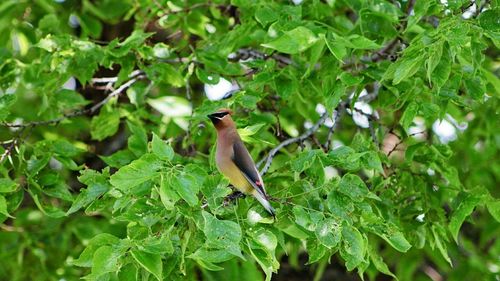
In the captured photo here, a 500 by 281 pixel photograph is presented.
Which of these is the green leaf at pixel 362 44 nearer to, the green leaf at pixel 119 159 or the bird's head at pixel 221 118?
the bird's head at pixel 221 118

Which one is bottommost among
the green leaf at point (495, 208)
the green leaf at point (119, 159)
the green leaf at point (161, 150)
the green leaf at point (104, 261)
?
the green leaf at point (119, 159)

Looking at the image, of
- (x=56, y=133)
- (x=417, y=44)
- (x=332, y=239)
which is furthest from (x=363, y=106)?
(x=56, y=133)

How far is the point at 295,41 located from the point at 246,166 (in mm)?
496

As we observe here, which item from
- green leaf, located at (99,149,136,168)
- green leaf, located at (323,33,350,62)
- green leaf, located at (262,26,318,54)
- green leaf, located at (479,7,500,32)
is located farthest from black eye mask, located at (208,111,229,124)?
green leaf, located at (479,7,500,32)

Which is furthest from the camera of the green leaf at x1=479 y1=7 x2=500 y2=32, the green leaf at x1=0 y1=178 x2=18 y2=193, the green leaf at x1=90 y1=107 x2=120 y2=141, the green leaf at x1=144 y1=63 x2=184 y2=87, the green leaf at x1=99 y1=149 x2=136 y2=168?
the green leaf at x1=90 y1=107 x2=120 y2=141

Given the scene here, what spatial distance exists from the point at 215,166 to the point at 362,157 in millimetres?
584

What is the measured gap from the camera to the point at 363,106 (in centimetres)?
462

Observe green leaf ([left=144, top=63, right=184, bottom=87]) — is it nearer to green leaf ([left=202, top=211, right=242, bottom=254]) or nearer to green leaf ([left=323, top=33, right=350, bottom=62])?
green leaf ([left=323, top=33, right=350, bottom=62])

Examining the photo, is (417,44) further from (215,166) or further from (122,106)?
(122,106)

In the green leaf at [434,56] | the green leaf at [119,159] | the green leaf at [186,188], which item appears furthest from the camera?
the green leaf at [119,159]

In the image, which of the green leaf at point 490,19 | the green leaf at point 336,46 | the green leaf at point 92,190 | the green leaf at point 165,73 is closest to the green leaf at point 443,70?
the green leaf at point 490,19

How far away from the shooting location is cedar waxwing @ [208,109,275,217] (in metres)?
3.13

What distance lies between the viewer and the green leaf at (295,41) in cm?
318

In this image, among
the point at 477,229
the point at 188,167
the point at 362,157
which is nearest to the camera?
the point at 188,167
